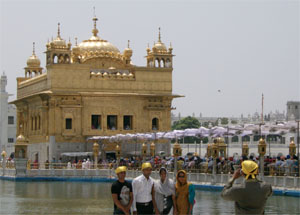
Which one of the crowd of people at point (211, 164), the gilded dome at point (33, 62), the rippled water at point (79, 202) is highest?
the gilded dome at point (33, 62)

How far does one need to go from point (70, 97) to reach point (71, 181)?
8.94 metres

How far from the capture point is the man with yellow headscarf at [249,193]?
768 centimetres

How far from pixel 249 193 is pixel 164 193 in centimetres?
232

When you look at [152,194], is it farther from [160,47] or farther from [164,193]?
[160,47]

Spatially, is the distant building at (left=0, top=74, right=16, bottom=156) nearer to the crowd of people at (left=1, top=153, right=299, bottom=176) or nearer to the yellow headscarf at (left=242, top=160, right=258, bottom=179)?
the crowd of people at (left=1, top=153, right=299, bottom=176)

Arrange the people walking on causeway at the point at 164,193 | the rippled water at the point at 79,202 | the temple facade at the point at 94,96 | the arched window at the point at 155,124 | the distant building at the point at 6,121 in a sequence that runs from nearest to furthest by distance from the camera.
Result: the people walking on causeway at the point at 164,193
the rippled water at the point at 79,202
the temple facade at the point at 94,96
the arched window at the point at 155,124
the distant building at the point at 6,121

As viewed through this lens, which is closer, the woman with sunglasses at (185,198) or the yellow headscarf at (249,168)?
the yellow headscarf at (249,168)

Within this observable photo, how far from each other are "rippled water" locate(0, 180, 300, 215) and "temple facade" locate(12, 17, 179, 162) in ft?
48.9

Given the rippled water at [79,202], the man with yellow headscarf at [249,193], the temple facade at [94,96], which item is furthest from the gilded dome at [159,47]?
the man with yellow headscarf at [249,193]

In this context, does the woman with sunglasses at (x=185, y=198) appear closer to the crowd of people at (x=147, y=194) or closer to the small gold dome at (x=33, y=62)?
the crowd of people at (x=147, y=194)

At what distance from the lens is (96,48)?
47.0 metres

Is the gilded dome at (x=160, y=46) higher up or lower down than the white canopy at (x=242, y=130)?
higher up

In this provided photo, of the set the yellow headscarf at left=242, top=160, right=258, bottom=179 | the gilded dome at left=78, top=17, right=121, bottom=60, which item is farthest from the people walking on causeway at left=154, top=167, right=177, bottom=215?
the gilded dome at left=78, top=17, right=121, bottom=60

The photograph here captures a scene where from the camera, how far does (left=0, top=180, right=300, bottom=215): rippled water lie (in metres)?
19.7
